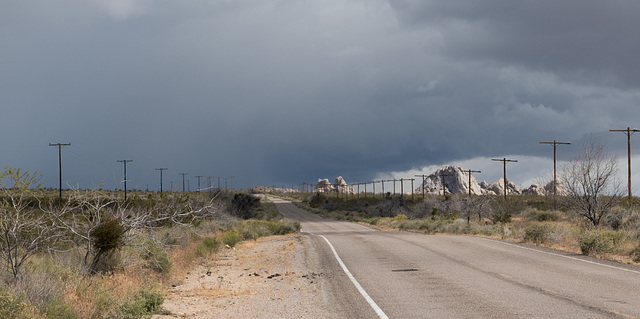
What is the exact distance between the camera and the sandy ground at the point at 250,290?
986 centimetres

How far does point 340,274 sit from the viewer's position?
47.2ft

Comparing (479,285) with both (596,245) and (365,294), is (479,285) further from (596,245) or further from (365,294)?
(596,245)

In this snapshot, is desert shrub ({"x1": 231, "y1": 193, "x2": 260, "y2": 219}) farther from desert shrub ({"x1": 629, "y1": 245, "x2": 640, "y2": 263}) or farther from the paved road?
desert shrub ({"x1": 629, "y1": 245, "x2": 640, "y2": 263})

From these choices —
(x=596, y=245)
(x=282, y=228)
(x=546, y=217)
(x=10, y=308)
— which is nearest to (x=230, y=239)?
(x=282, y=228)

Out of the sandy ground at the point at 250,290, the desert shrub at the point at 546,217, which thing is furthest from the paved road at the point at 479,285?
the desert shrub at the point at 546,217

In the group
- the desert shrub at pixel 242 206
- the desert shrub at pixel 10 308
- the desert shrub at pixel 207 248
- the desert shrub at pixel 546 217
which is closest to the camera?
the desert shrub at pixel 10 308

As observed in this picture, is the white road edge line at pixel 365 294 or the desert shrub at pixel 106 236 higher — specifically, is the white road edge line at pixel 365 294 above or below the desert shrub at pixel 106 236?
below

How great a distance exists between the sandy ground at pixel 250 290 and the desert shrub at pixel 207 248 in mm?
375

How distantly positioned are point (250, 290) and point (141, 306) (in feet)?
13.1

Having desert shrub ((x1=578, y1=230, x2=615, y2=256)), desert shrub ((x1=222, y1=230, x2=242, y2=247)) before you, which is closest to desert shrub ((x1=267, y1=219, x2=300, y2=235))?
desert shrub ((x1=222, y1=230, x2=242, y2=247))

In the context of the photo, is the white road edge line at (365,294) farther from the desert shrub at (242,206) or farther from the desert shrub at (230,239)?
the desert shrub at (242,206)

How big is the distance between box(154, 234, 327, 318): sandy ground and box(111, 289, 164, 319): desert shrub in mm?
328

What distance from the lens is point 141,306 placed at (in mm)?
8867

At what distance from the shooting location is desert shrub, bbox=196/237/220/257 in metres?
19.8
